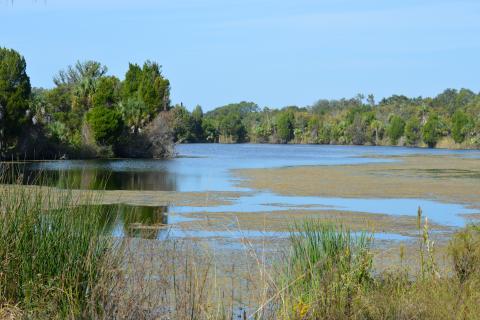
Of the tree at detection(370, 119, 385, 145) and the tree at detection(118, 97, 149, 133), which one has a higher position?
the tree at detection(118, 97, 149, 133)

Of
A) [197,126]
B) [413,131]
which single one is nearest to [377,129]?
[413,131]

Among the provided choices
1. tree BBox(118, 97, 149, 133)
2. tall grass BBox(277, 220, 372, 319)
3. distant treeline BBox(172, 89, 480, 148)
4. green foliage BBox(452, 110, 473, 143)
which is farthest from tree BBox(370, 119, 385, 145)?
tall grass BBox(277, 220, 372, 319)

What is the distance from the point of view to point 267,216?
1897 centimetres

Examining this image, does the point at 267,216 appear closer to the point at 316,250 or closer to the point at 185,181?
the point at 316,250

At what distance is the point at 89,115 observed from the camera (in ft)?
192

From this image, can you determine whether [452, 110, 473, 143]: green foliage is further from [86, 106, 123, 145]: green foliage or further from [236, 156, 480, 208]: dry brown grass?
[236, 156, 480, 208]: dry brown grass

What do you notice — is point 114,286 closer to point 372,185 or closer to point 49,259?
point 49,259

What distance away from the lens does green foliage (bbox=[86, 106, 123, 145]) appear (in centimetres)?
5719

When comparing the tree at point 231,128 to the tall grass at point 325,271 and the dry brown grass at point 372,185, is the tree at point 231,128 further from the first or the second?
the tall grass at point 325,271

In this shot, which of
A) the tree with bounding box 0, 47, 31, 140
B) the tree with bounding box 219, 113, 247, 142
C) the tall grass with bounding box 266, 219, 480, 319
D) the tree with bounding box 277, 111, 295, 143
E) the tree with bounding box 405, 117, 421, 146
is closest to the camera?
the tall grass with bounding box 266, 219, 480, 319

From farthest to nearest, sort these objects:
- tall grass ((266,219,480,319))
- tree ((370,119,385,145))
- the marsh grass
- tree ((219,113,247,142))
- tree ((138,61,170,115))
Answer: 1. tree ((219,113,247,142))
2. tree ((370,119,385,145))
3. tree ((138,61,170,115))
4. tall grass ((266,219,480,319))
5. the marsh grass

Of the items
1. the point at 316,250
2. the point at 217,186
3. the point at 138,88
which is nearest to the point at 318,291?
the point at 316,250

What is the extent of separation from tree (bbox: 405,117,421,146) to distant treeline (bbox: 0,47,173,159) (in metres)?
61.1

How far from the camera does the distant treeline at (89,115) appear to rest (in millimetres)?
50312
